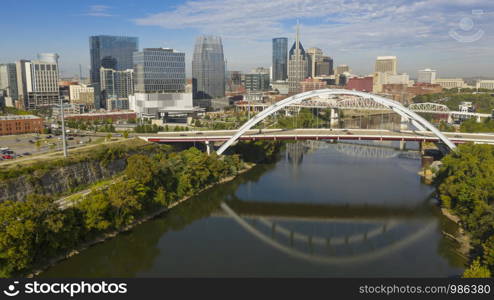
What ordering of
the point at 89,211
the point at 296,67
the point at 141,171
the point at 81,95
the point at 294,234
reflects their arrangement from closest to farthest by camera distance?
the point at 89,211, the point at 294,234, the point at 141,171, the point at 81,95, the point at 296,67

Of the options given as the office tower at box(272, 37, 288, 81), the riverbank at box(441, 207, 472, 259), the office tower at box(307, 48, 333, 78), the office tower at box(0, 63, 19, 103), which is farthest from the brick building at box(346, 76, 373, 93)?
the riverbank at box(441, 207, 472, 259)

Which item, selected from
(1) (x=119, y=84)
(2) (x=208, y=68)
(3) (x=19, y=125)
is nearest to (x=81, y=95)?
(1) (x=119, y=84)

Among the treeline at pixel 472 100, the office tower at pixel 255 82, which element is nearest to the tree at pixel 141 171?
the treeline at pixel 472 100

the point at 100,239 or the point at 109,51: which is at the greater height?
the point at 109,51

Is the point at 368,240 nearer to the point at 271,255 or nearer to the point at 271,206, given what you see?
the point at 271,255

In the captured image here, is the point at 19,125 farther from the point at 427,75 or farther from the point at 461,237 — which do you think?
the point at 427,75

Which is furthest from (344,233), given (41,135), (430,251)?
(41,135)

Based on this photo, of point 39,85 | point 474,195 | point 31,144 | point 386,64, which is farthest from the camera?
point 386,64
